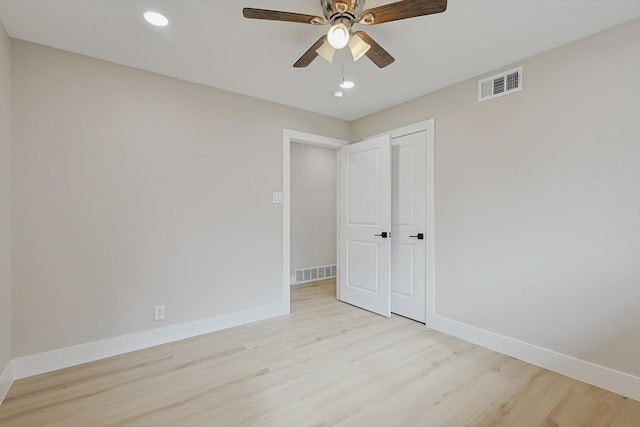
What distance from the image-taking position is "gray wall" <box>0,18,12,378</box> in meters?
2.02

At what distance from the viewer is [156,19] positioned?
2.01 meters

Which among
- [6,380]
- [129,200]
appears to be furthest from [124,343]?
[129,200]

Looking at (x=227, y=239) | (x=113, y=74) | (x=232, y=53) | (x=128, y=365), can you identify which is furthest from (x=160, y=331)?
(x=232, y=53)

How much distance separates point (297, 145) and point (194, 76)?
249 centimetres

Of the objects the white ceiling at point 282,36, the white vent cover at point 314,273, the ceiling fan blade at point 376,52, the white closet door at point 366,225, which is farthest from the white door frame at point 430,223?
the white vent cover at point 314,273

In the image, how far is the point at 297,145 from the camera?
5.19m

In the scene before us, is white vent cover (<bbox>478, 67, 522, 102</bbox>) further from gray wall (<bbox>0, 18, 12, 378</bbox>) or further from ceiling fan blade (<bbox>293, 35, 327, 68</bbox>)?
gray wall (<bbox>0, 18, 12, 378</bbox>)

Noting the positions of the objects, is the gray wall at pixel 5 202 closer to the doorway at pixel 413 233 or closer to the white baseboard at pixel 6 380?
the white baseboard at pixel 6 380

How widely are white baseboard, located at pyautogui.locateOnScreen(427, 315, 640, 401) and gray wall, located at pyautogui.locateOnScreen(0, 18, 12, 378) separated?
3553 millimetres

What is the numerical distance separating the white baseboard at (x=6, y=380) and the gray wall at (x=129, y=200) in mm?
126

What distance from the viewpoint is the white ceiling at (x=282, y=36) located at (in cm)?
189

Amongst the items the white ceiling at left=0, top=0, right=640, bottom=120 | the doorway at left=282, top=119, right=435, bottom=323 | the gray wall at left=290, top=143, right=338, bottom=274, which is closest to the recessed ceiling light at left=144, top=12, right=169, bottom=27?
the white ceiling at left=0, top=0, right=640, bottom=120

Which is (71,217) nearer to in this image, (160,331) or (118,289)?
(118,289)

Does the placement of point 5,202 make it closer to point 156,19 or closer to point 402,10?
point 156,19
